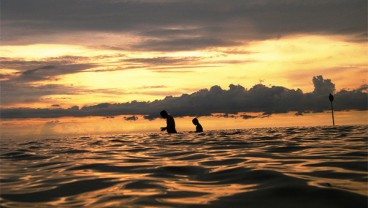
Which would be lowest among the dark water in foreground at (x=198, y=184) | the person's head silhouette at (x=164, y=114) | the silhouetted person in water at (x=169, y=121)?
the dark water in foreground at (x=198, y=184)

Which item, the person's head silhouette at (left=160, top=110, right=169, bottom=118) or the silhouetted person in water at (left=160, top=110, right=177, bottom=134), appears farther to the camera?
the silhouetted person in water at (left=160, top=110, right=177, bottom=134)

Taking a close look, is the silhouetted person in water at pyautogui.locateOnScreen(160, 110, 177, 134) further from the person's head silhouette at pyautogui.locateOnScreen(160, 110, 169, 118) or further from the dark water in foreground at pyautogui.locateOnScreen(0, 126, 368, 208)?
the dark water in foreground at pyautogui.locateOnScreen(0, 126, 368, 208)

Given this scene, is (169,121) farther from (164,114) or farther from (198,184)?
(198,184)

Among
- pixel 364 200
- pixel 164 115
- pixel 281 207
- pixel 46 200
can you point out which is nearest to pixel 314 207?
pixel 281 207

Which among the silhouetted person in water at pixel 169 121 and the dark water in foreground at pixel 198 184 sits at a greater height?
the silhouetted person in water at pixel 169 121

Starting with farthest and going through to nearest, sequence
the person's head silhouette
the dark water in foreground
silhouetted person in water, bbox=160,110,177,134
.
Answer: silhouetted person in water, bbox=160,110,177,134, the person's head silhouette, the dark water in foreground

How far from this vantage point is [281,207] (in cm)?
399

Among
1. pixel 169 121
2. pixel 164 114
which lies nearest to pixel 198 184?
pixel 164 114

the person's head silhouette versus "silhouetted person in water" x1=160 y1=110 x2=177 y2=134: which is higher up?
the person's head silhouette

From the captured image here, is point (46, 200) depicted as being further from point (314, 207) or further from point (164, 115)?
point (164, 115)

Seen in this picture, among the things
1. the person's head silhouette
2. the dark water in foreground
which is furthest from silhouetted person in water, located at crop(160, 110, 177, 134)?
the dark water in foreground

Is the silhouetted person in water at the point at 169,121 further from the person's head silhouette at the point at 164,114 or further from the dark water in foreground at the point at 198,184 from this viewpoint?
the dark water in foreground at the point at 198,184

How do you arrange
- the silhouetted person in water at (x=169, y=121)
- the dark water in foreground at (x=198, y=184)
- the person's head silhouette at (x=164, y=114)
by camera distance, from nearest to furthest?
1. the dark water in foreground at (x=198, y=184)
2. the person's head silhouette at (x=164, y=114)
3. the silhouetted person in water at (x=169, y=121)

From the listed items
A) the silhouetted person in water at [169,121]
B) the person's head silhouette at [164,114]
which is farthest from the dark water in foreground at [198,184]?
the silhouetted person in water at [169,121]
